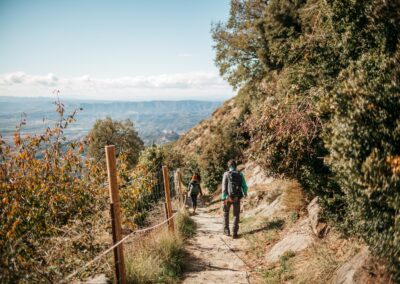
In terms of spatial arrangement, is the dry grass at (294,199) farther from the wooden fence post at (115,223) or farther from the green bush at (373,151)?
the wooden fence post at (115,223)

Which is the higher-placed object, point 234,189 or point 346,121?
point 346,121

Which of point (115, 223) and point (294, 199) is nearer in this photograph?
point (115, 223)

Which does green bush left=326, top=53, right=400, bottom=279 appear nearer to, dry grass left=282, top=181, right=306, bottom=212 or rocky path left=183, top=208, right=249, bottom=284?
rocky path left=183, top=208, right=249, bottom=284

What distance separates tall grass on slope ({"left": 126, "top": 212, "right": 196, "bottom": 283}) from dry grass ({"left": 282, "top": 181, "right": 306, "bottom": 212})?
149 inches

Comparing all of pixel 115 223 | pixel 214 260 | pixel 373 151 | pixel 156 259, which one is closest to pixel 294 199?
pixel 214 260

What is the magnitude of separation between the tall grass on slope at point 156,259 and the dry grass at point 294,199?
12.4 ft

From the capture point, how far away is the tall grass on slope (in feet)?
17.1

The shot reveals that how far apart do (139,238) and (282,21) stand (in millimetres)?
19300

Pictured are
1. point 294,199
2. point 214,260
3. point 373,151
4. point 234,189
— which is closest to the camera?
point 373,151

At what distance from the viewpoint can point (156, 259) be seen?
19.8 ft

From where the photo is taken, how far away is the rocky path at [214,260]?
6.08 m

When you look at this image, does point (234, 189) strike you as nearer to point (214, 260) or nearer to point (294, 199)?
point (294, 199)

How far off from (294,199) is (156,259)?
16.1ft

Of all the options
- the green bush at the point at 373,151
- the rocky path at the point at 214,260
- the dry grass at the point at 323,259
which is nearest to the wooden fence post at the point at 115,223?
the rocky path at the point at 214,260
